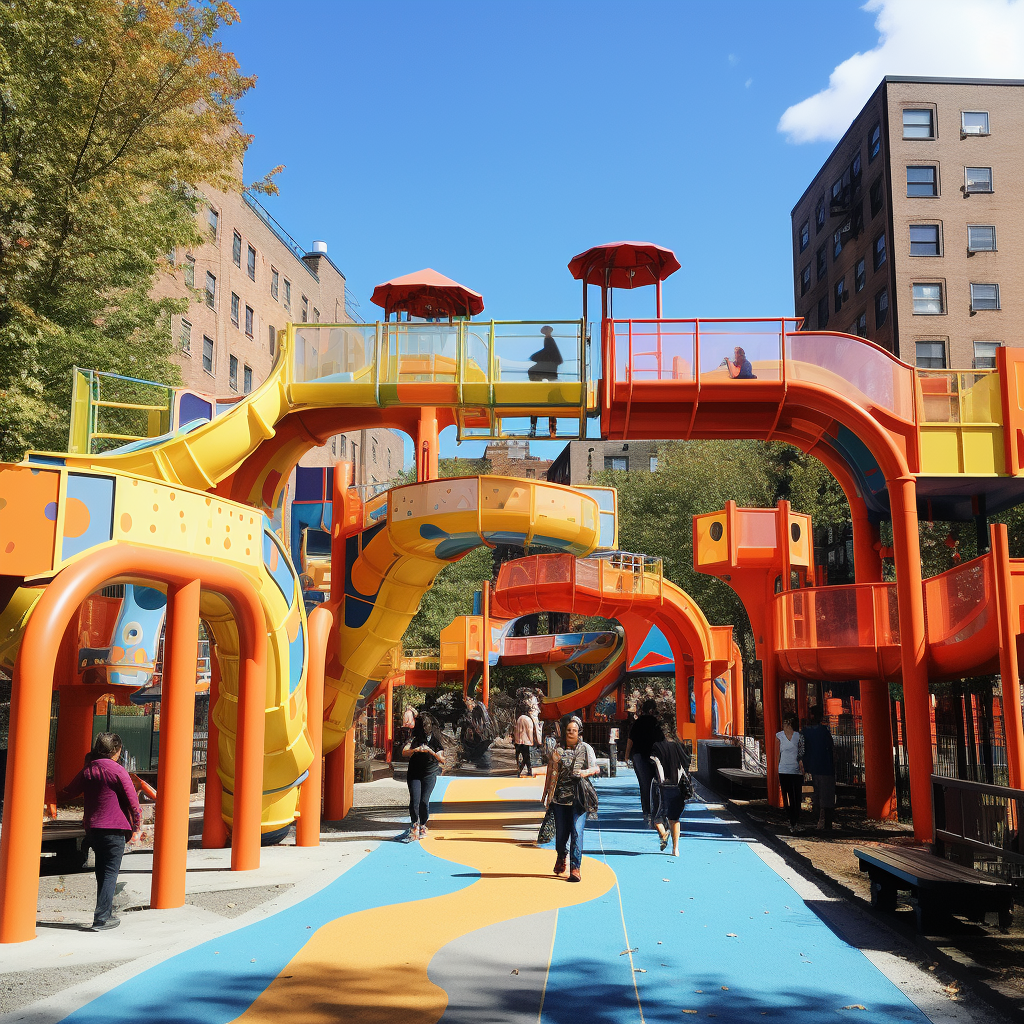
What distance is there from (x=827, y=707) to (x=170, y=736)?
95.5ft

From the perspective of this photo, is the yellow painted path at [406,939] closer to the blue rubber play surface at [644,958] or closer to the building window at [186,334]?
the blue rubber play surface at [644,958]

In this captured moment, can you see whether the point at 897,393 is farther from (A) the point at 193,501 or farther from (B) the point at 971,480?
(A) the point at 193,501

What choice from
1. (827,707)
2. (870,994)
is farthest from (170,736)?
(827,707)

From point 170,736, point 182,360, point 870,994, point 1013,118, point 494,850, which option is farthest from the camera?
point 1013,118

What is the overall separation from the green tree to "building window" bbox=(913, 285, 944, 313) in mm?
31929

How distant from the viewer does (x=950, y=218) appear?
145ft

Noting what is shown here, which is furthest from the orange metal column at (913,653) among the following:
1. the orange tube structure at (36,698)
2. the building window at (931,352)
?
the building window at (931,352)

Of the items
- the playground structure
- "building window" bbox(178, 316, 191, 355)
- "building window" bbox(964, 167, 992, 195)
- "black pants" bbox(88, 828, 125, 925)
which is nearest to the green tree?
the playground structure

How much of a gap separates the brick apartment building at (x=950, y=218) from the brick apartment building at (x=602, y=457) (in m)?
36.5

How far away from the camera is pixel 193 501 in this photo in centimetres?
A: 1052

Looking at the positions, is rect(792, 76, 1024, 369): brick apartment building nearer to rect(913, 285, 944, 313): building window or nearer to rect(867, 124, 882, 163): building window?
rect(913, 285, 944, 313): building window

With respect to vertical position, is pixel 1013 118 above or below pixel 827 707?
above

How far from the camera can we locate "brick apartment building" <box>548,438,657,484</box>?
8019 centimetres

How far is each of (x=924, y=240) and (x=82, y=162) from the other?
36069 mm
